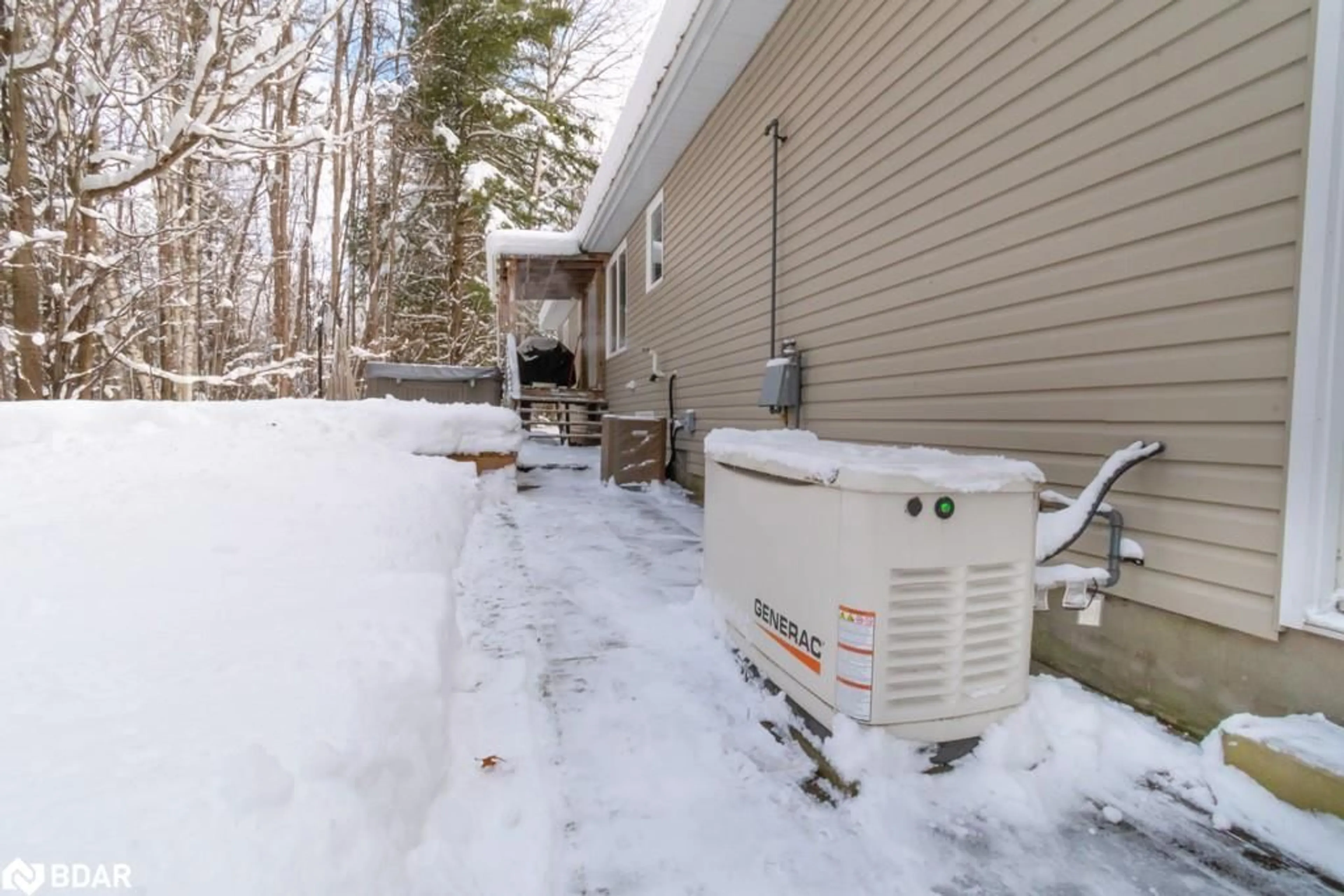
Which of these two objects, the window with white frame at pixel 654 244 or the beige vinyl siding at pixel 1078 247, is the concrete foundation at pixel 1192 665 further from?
the window with white frame at pixel 654 244

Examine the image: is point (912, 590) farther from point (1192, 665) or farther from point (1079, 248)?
point (1079, 248)

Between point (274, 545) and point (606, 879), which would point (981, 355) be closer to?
point (606, 879)

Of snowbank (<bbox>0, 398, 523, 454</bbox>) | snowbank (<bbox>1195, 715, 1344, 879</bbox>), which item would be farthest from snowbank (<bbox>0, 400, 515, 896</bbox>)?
snowbank (<bbox>1195, 715, 1344, 879</bbox>)

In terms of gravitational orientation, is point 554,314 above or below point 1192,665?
above

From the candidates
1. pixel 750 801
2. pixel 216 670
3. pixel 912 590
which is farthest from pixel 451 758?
pixel 912 590

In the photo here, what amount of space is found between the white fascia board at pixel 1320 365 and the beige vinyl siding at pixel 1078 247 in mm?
37

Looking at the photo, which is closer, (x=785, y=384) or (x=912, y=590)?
(x=912, y=590)

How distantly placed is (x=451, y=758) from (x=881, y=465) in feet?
4.85

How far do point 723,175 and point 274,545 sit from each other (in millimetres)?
5004

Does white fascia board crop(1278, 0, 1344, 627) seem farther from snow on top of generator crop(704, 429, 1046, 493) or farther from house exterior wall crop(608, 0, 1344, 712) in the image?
snow on top of generator crop(704, 429, 1046, 493)

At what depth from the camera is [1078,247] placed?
2.51 metres

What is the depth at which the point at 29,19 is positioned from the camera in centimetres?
683

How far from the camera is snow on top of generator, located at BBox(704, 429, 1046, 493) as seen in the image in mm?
1937

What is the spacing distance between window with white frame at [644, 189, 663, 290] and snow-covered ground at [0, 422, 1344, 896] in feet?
20.5
